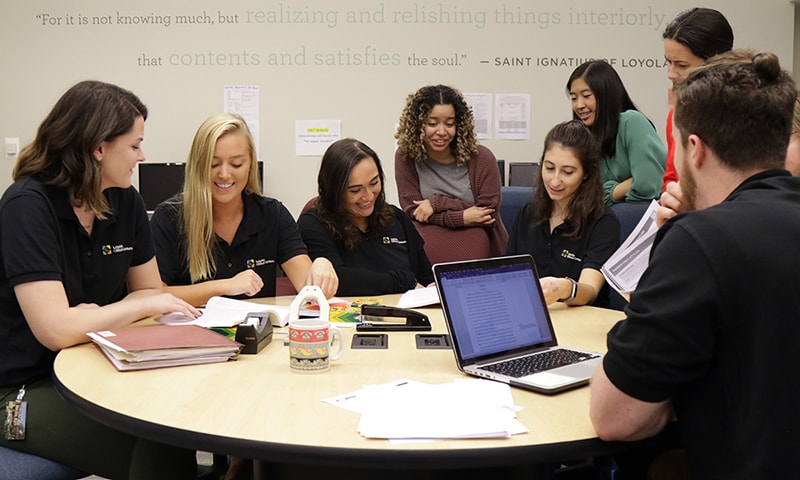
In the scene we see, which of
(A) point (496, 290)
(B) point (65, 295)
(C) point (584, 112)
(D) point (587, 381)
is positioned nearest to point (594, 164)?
(C) point (584, 112)

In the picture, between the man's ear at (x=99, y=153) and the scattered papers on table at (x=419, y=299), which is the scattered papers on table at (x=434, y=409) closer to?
the scattered papers on table at (x=419, y=299)

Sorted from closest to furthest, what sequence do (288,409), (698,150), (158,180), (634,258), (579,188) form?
(698,150)
(288,409)
(634,258)
(579,188)
(158,180)

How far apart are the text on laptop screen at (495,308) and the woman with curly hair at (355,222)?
0.95 meters

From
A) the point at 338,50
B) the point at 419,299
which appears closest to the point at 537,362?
the point at 419,299

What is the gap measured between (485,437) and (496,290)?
55 centimetres

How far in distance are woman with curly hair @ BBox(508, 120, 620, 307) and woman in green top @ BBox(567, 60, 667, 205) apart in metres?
0.50

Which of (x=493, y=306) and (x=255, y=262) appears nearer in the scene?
(x=493, y=306)

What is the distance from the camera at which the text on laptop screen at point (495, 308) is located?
1.62 m

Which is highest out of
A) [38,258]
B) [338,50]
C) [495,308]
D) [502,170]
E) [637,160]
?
[338,50]

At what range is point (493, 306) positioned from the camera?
1.69m

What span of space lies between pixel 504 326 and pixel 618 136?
1897 mm

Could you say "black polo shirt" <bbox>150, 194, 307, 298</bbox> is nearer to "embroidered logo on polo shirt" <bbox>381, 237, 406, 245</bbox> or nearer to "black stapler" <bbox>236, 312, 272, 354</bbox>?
"embroidered logo on polo shirt" <bbox>381, 237, 406, 245</bbox>

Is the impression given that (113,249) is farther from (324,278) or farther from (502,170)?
(502,170)

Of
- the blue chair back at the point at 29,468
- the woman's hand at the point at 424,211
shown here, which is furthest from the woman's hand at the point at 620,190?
the blue chair back at the point at 29,468
